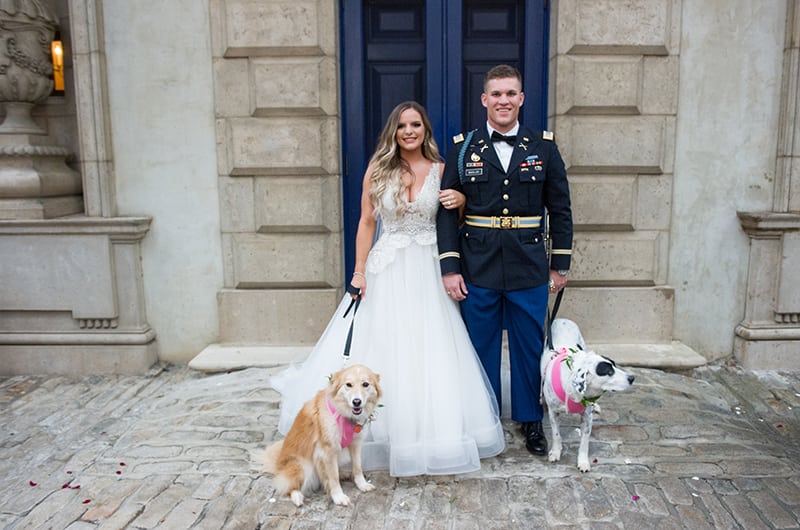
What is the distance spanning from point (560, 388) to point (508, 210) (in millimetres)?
1073

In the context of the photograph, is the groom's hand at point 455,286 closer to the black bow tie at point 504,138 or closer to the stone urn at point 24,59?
the black bow tie at point 504,138

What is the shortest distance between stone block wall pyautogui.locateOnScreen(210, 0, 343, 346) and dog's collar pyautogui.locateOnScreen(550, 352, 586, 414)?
7.65ft

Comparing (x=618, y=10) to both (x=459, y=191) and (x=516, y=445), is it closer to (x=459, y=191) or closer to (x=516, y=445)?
(x=459, y=191)

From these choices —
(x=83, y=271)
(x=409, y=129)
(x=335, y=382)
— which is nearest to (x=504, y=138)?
(x=409, y=129)

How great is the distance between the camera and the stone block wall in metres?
5.50

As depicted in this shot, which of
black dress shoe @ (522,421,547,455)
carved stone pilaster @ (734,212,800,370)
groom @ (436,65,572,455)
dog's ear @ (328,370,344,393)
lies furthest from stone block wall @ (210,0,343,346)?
carved stone pilaster @ (734,212,800,370)

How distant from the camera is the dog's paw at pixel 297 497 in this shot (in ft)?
11.7

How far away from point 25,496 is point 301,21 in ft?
12.7

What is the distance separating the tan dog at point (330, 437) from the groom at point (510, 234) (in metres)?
0.99

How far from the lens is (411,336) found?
400 cm

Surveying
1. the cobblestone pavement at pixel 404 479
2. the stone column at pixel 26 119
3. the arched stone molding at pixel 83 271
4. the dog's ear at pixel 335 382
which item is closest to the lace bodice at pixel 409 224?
the dog's ear at pixel 335 382

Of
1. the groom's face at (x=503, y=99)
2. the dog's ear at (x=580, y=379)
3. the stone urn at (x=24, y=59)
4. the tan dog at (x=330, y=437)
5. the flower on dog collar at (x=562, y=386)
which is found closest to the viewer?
the tan dog at (x=330, y=437)

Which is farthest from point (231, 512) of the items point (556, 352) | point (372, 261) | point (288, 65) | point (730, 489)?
point (288, 65)

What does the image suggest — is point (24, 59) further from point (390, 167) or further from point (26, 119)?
point (390, 167)
